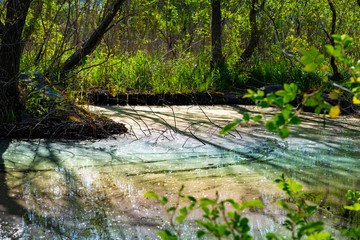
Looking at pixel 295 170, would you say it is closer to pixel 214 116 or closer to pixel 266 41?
pixel 214 116

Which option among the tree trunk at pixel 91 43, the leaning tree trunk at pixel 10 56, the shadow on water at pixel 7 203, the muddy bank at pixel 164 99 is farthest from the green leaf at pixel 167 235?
the tree trunk at pixel 91 43

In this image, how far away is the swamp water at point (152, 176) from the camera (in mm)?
2408

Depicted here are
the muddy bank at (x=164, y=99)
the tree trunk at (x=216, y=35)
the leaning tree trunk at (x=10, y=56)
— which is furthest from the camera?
the tree trunk at (x=216, y=35)

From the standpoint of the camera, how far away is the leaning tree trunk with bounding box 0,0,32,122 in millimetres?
4758

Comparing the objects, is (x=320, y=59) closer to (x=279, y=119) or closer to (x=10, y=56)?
(x=279, y=119)

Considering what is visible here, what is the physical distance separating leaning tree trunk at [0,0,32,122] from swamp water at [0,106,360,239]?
2.02ft

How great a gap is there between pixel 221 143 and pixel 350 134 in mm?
2026

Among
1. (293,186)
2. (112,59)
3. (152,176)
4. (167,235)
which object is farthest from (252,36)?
(167,235)

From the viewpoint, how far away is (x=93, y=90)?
7254mm

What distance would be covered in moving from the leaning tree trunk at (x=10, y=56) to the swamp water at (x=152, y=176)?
62cm

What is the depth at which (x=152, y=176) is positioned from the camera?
3367mm

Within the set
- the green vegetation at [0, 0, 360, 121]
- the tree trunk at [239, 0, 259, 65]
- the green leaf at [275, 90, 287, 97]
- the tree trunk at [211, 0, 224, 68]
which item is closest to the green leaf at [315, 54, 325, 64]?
the green leaf at [275, 90, 287, 97]

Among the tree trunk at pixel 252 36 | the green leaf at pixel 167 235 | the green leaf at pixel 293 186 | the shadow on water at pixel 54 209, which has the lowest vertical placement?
the shadow on water at pixel 54 209

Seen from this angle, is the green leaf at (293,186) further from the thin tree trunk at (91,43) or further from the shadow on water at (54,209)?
the thin tree trunk at (91,43)
